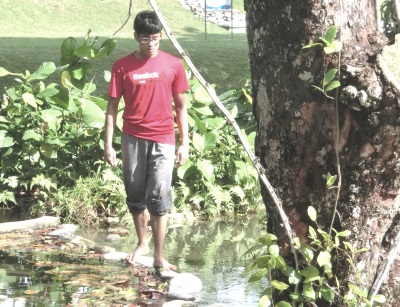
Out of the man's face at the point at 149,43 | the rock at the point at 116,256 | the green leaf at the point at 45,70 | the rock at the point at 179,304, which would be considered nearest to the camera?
the rock at the point at 179,304

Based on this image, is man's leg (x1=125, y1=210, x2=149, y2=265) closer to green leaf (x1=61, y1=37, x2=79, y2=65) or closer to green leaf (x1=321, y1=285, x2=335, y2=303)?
green leaf (x1=61, y1=37, x2=79, y2=65)

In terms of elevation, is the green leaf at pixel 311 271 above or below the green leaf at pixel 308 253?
below

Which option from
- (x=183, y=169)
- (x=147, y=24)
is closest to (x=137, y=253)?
(x=147, y=24)

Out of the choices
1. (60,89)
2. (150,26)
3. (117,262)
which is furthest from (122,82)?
(60,89)

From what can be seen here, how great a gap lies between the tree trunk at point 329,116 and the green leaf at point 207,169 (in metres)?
5.61

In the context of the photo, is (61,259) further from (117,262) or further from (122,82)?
Answer: (122,82)

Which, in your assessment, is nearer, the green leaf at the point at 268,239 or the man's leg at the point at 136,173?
the green leaf at the point at 268,239

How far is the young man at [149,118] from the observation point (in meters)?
6.87

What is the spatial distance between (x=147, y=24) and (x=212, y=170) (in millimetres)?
3278

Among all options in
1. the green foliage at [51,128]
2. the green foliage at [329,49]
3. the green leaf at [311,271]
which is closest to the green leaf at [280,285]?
the green leaf at [311,271]

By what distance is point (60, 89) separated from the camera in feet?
31.9

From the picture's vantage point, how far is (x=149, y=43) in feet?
22.3

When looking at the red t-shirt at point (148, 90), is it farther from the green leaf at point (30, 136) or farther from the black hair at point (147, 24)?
the green leaf at point (30, 136)

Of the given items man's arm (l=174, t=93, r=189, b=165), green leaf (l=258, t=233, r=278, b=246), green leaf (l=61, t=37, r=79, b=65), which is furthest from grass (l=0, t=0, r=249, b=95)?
green leaf (l=258, t=233, r=278, b=246)
